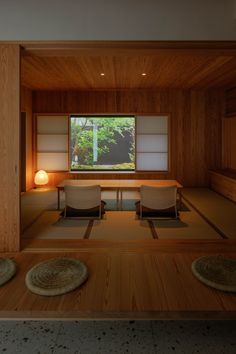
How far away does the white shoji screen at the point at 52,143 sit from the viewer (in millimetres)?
7516

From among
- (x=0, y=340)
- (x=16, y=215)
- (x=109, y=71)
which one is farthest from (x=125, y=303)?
(x=109, y=71)

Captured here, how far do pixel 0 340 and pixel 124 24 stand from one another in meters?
2.57

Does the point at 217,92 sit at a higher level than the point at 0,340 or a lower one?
higher

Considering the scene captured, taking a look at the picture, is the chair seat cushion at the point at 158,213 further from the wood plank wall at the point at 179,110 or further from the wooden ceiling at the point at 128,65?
the wood plank wall at the point at 179,110

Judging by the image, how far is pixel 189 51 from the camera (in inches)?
107

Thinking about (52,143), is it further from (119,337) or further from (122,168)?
(119,337)

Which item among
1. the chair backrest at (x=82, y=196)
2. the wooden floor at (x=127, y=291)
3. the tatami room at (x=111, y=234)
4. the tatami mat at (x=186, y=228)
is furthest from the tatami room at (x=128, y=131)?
the wooden floor at (x=127, y=291)

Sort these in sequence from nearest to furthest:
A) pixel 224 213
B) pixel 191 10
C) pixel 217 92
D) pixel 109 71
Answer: pixel 191 10
pixel 224 213
pixel 109 71
pixel 217 92

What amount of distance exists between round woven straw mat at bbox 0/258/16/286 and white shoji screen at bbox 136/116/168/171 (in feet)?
18.1

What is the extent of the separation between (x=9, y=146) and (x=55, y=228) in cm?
158

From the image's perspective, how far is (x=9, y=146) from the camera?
2666 millimetres

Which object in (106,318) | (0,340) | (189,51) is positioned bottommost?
(0,340)

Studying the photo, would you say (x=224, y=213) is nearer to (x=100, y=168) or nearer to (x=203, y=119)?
(x=203, y=119)

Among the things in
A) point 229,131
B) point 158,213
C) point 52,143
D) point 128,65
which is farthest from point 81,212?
point 229,131
